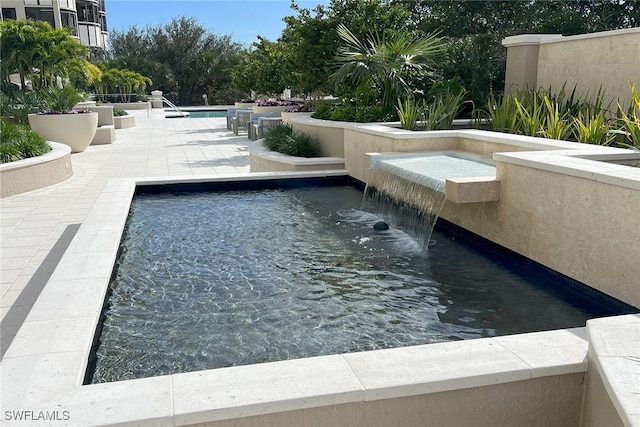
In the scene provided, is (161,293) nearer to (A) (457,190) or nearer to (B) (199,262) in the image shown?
(B) (199,262)

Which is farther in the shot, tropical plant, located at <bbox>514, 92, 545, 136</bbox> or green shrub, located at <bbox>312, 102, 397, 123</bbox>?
green shrub, located at <bbox>312, 102, 397, 123</bbox>

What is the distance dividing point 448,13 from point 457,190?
12767 mm

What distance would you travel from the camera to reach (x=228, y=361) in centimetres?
339

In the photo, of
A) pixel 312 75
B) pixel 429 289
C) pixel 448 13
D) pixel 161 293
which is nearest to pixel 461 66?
pixel 312 75

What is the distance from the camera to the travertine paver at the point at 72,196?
194 inches

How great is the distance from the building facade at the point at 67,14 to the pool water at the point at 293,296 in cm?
4106

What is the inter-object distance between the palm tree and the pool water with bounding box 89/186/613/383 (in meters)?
4.35

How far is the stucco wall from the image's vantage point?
7.80 m

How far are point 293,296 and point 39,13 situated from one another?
52362mm

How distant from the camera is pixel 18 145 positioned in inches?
381

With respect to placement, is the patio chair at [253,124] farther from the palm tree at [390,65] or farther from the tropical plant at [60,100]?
the palm tree at [390,65]

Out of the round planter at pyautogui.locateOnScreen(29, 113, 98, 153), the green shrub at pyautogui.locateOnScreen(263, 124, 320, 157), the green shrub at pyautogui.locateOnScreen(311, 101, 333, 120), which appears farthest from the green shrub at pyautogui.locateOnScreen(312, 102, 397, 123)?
the round planter at pyautogui.locateOnScreen(29, 113, 98, 153)

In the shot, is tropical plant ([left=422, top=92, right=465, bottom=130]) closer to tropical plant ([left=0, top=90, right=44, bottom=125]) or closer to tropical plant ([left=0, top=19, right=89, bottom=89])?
tropical plant ([left=0, top=90, right=44, bottom=125])

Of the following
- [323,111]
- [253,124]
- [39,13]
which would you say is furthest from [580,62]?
[39,13]
